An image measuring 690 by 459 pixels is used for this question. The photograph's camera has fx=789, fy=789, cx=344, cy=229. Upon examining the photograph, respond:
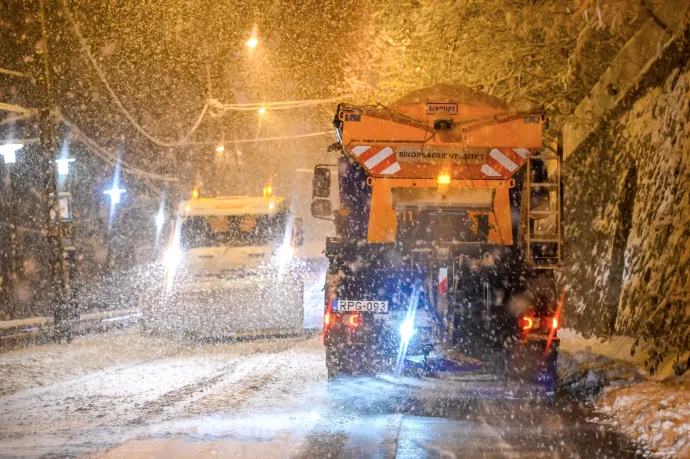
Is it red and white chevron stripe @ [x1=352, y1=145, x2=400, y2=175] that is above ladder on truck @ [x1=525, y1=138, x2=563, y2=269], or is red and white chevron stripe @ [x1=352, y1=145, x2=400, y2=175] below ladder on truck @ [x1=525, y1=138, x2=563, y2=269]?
above

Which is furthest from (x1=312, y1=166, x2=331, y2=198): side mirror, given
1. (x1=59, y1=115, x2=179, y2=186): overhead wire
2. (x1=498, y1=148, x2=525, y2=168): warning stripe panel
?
(x1=59, y1=115, x2=179, y2=186): overhead wire

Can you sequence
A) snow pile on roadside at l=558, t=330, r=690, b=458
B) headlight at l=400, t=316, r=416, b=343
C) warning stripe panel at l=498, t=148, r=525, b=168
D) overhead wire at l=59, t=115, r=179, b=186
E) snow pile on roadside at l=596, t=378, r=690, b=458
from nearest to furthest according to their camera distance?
1. snow pile on roadside at l=596, t=378, r=690, b=458
2. snow pile on roadside at l=558, t=330, r=690, b=458
3. headlight at l=400, t=316, r=416, b=343
4. warning stripe panel at l=498, t=148, r=525, b=168
5. overhead wire at l=59, t=115, r=179, b=186

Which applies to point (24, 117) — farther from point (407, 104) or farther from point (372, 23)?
point (407, 104)

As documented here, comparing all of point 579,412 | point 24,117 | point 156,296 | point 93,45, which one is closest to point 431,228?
point 579,412

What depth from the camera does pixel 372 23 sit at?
60.7 ft

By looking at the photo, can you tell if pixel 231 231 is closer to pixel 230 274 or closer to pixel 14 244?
pixel 230 274

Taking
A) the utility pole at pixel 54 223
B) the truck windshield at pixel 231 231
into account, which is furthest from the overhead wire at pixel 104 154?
the truck windshield at pixel 231 231

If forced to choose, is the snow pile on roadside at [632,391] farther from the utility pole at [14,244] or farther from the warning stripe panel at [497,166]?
the utility pole at [14,244]

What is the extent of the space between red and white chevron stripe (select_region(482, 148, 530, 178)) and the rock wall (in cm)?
228

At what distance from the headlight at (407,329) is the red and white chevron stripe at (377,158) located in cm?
175

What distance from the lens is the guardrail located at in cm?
1490

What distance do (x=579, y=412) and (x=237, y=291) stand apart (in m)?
7.37

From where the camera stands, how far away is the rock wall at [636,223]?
A: 31.0 ft

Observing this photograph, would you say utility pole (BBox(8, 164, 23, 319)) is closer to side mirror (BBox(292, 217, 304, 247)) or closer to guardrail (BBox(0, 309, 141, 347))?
guardrail (BBox(0, 309, 141, 347))
